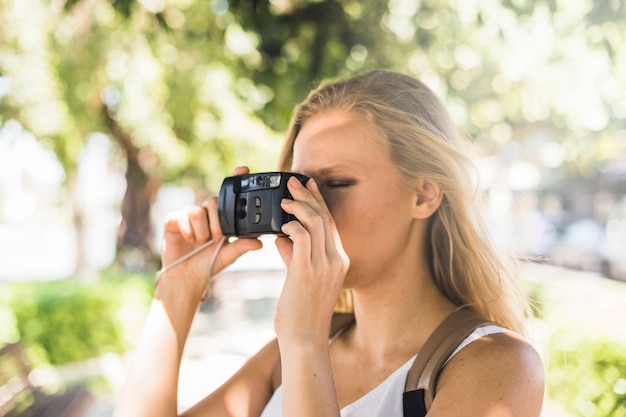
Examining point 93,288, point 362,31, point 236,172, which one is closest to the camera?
point 236,172

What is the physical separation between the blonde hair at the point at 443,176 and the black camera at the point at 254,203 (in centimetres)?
28

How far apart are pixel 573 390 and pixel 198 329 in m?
6.18

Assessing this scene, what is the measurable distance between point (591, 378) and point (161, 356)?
3377 mm

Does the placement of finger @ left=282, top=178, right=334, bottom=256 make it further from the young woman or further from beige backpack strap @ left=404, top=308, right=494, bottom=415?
beige backpack strap @ left=404, top=308, right=494, bottom=415

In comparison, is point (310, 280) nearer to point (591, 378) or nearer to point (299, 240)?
point (299, 240)

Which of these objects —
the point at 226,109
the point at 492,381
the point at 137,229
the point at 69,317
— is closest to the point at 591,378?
the point at 492,381

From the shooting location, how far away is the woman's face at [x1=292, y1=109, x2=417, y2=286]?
1.59 meters

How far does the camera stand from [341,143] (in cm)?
164

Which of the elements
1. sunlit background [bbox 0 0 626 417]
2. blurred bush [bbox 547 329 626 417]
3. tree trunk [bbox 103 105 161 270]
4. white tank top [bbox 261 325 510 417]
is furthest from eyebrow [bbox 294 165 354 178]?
tree trunk [bbox 103 105 161 270]

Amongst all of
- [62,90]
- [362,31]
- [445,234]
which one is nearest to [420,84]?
[445,234]

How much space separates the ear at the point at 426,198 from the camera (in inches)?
66.2

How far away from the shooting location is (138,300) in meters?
7.69

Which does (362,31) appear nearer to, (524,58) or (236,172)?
(236,172)

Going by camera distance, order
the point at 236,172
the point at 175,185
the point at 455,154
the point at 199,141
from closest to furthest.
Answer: the point at 455,154 → the point at 236,172 → the point at 199,141 → the point at 175,185
